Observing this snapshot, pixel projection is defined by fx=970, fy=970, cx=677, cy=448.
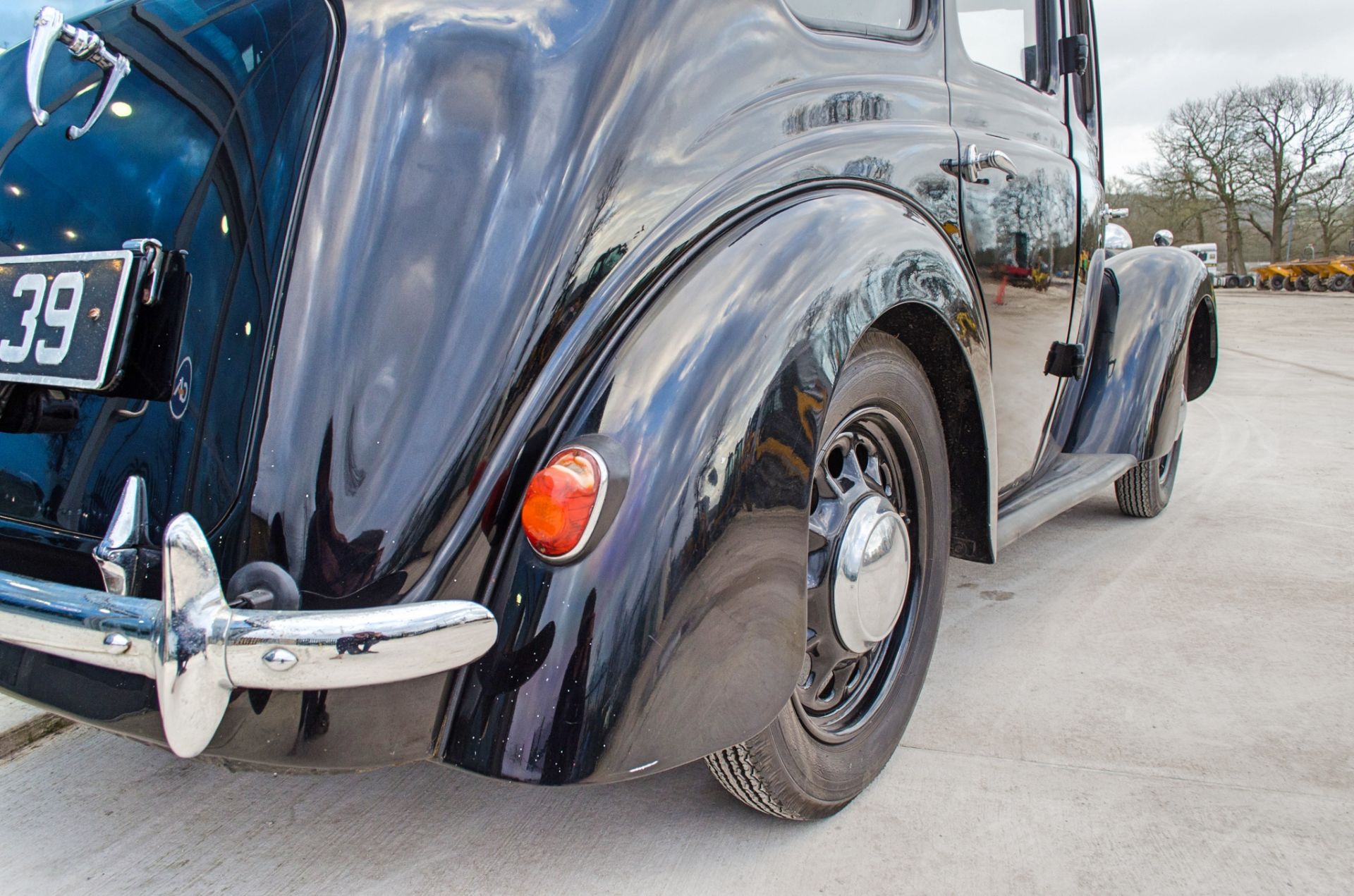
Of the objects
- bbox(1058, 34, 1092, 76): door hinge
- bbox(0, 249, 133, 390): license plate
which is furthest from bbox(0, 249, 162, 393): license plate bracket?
bbox(1058, 34, 1092, 76): door hinge

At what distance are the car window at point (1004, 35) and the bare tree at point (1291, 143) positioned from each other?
42.5 meters

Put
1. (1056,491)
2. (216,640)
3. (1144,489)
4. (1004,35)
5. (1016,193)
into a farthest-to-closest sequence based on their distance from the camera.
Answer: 1. (1144,489)
2. (1056,491)
3. (1004,35)
4. (1016,193)
5. (216,640)

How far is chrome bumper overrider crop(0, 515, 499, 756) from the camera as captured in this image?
3.78 feet

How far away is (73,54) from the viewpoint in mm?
1528

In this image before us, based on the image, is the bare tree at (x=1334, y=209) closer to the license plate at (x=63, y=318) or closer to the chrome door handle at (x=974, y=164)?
the chrome door handle at (x=974, y=164)

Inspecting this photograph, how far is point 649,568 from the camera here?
135 centimetres

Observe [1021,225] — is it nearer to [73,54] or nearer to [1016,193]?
[1016,193]

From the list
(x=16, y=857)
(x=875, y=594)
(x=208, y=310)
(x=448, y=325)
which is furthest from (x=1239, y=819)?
(x=16, y=857)

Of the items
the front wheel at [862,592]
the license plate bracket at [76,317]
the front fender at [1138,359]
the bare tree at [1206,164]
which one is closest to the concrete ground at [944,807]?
the front wheel at [862,592]

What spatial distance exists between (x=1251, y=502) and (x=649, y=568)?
4015 mm

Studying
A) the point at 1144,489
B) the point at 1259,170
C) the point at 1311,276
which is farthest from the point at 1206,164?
the point at 1144,489

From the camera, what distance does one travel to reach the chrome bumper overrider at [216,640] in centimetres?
115

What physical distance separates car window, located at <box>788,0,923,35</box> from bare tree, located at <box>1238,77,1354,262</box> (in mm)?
43445

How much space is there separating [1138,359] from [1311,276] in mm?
33753
